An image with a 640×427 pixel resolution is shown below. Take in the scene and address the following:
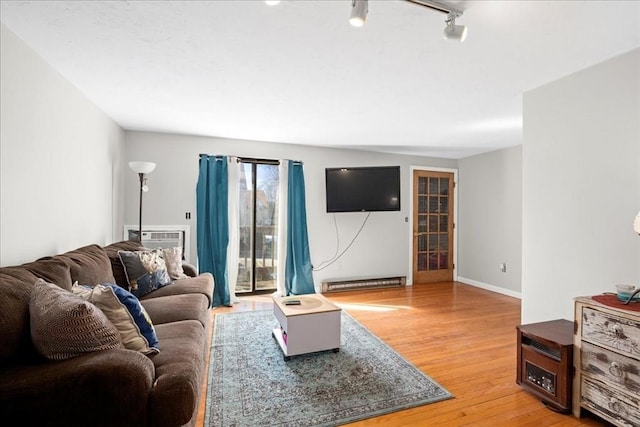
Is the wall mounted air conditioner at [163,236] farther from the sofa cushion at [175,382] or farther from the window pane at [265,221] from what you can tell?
the sofa cushion at [175,382]

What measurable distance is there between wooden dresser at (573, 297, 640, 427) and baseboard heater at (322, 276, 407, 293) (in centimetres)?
322

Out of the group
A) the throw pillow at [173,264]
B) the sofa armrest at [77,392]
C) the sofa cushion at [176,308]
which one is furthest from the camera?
the throw pillow at [173,264]

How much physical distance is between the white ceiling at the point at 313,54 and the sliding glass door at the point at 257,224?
4.43 feet

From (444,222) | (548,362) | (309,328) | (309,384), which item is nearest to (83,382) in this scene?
(309,384)

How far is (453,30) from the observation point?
158 centimetres

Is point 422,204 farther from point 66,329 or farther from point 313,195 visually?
point 66,329

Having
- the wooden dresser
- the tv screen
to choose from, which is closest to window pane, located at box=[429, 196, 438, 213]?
the tv screen

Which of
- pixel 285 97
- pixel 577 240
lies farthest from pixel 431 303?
pixel 285 97

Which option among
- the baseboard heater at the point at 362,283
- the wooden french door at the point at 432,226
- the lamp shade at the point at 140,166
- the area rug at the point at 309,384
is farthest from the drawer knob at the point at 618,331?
the lamp shade at the point at 140,166

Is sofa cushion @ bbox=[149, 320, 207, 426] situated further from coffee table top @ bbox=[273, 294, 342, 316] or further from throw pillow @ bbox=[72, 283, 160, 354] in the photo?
coffee table top @ bbox=[273, 294, 342, 316]

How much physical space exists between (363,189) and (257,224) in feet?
5.51

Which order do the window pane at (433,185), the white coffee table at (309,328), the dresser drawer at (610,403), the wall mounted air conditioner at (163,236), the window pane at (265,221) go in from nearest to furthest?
the dresser drawer at (610,403) → the white coffee table at (309,328) → the wall mounted air conditioner at (163,236) → the window pane at (265,221) → the window pane at (433,185)

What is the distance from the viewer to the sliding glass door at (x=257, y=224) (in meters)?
4.55

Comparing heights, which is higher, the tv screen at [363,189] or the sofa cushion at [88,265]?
the tv screen at [363,189]
